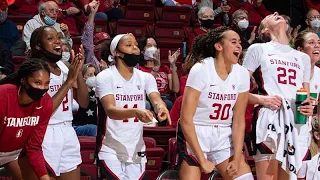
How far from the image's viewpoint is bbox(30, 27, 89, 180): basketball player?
4773 millimetres

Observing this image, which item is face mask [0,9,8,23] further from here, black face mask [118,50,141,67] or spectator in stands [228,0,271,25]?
spectator in stands [228,0,271,25]

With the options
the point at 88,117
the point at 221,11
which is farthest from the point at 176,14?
the point at 88,117

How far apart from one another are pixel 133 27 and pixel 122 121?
524 cm

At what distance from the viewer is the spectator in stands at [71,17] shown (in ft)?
30.4

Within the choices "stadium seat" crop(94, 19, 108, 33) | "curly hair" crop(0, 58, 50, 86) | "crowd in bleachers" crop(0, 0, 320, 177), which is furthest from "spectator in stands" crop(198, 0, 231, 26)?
"curly hair" crop(0, 58, 50, 86)

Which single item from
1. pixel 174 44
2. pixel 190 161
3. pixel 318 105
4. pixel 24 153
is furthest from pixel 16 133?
pixel 174 44

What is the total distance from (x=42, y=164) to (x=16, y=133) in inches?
10.6

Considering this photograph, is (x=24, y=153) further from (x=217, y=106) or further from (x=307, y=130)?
(x=307, y=130)

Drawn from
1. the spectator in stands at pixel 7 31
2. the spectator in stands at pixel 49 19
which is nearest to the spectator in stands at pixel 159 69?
the spectator in stands at pixel 49 19

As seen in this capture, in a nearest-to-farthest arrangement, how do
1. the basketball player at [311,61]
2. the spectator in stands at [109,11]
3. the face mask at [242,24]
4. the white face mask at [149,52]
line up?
the basketball player at [311,61]
the white face mask at [149,52]
the face mask at [242,24]
the spectator in stands at [109,11]

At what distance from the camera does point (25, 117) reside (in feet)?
14.6

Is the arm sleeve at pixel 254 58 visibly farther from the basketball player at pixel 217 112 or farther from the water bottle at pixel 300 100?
the water bottle at pixel 300 100

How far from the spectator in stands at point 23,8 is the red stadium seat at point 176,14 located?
7.03 feet

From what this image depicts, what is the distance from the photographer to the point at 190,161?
4.72 m
